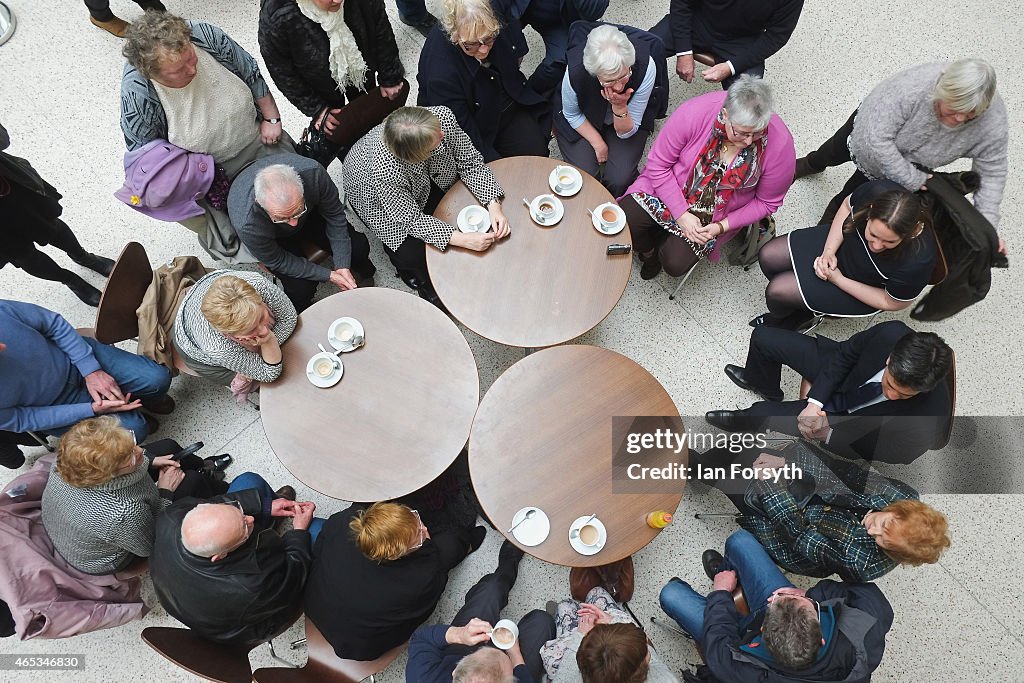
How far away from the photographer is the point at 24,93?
12.8 ft

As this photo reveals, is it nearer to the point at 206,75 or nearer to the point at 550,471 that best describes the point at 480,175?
the point at 206,75

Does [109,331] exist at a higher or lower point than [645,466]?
higher

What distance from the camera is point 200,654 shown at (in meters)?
2.25

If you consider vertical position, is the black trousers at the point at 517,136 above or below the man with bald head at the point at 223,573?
above

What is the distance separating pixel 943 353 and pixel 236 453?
10.8 ft

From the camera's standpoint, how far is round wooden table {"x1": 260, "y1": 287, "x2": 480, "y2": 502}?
255 cm

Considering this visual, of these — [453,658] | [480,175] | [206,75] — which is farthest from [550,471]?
[206,75]

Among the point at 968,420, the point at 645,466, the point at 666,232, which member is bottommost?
the point at 968,420

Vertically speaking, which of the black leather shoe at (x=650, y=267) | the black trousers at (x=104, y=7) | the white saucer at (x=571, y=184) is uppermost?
the black trousers at (x=104, y=7)

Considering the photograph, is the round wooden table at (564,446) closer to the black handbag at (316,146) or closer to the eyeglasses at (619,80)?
the eyeglasses at (619,80)

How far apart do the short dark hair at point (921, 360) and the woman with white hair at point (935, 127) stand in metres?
Answer: 0.96

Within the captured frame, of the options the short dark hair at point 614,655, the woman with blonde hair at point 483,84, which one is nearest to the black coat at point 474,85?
the woman with blonde hair at point 483,84

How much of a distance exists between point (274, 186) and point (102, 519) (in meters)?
1.49

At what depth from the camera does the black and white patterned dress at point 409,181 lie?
9.30 ft
